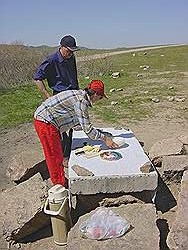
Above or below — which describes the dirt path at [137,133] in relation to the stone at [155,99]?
above

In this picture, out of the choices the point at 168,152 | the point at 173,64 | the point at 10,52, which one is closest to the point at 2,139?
the point at 168,152

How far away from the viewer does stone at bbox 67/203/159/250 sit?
133 inches

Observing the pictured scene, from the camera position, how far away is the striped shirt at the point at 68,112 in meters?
4.46

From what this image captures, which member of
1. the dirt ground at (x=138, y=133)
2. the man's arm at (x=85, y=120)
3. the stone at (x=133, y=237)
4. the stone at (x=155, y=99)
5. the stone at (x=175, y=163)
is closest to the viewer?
the stone at (x=133, y=237)

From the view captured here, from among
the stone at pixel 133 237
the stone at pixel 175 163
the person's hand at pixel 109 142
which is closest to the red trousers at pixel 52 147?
the person's hand at pixel 109 142

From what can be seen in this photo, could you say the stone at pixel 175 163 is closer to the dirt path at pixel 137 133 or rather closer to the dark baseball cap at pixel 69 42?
the dirt path at pixel 137 133

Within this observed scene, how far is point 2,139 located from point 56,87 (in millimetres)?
3183

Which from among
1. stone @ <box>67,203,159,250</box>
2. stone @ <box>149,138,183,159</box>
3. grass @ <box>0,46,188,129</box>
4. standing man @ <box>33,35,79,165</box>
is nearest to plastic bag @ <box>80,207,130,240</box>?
stone @ <box>67,203,159,250</box>

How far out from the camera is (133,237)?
11.5ft

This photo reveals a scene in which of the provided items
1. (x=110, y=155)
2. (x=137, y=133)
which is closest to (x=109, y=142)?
(x=110, y=155)

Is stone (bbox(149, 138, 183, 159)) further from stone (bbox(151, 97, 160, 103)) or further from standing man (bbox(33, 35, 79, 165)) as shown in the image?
stone (bbox(151, 97, 160, 103))

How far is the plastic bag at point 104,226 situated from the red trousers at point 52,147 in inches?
45.5

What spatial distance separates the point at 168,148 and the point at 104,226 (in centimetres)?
248

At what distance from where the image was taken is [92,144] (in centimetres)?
518
